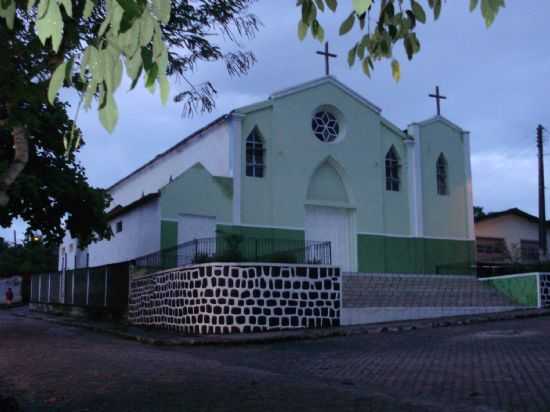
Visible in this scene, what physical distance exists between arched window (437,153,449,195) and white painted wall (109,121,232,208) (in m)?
8.84

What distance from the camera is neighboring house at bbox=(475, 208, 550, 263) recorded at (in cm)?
2958

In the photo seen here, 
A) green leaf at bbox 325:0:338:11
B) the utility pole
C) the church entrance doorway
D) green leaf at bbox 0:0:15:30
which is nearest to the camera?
green leaf at bbox 0:0:15:30

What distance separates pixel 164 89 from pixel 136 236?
2103 centimetres

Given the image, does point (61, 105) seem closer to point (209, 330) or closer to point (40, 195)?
point (40, 195)

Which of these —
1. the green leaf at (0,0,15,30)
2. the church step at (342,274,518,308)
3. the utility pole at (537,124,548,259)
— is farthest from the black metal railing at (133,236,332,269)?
the green leaf at (0,0,15,30)

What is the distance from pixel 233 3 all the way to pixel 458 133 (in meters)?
20.3

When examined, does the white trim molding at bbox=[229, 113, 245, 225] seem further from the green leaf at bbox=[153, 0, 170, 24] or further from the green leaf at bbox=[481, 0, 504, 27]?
the green leaf at bbox=[153, 0, 170, 24]

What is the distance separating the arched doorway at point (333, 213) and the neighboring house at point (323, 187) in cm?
4

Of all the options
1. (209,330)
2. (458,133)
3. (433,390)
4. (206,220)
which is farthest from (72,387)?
(458,133)

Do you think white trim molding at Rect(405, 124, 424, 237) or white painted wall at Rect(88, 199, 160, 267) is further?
white trim molding at Rect(405, 124, 424, 237)

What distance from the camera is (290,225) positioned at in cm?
2338

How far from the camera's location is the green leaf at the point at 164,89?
2.99m

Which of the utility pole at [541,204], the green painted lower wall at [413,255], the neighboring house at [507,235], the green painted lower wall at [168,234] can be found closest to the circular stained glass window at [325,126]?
the green painted lower wall at [413,255]

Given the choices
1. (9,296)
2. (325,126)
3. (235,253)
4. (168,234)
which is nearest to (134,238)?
(168,234)
